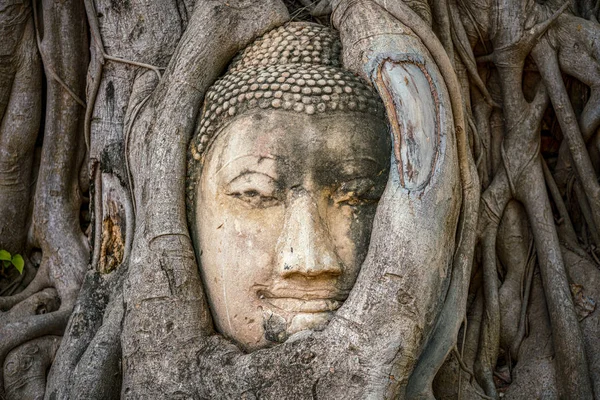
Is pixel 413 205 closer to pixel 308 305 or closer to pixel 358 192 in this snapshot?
pixel 358 192

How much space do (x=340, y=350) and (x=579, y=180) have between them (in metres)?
1.60

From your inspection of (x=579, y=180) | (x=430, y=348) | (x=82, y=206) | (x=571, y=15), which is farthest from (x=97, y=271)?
(x=571, y=15)

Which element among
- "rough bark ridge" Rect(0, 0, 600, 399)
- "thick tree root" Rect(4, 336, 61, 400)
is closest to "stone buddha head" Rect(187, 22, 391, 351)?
"rough bark ridge" Rect(0, 0, 600, 399)

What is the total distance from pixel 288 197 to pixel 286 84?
0.42 metres

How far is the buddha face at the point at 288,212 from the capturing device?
2707 mm

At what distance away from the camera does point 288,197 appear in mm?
2740

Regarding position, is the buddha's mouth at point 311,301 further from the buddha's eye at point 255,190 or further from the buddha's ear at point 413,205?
the buddha's eye at point 255,190

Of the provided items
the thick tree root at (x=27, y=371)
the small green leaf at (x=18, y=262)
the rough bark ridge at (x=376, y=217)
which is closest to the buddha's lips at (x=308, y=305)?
the rough bark ridge at (x=376, y=217)

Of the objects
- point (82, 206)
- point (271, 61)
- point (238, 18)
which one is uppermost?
point (238, 18)

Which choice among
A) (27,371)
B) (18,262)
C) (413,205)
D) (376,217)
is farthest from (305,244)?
(18,262)

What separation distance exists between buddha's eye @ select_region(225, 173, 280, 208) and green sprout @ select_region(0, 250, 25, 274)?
5.15 feet

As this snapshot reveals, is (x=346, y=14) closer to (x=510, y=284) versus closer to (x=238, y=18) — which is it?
(x=238, y=18)

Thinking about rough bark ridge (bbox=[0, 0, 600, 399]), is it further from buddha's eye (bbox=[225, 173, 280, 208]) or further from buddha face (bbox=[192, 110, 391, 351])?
buddha's eye (bbox=[225, 173, 280, 208])

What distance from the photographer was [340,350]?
251 cm
